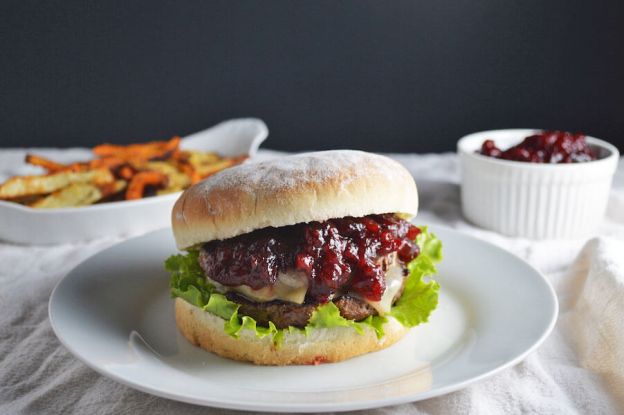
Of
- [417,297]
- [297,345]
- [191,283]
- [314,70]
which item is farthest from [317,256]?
[314,70]

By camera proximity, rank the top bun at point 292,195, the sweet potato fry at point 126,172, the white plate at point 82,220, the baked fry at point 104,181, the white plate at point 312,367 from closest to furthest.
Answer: the white plate at point 312,367 → the top bun at point 292,195 → the white plate at point 82,220 → the baked fry at point 104,181 → the sweet potato fry at point 126,172

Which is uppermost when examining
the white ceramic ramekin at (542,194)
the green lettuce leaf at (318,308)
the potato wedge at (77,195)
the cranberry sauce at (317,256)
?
the cranberry sauce at (317,256)

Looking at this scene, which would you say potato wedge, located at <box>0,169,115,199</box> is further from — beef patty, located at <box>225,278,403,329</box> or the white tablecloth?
beef patty, located at <box>225,278,403,329</box>

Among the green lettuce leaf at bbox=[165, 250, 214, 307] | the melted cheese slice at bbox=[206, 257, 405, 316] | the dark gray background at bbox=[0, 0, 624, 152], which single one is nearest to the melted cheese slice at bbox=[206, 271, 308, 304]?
the melted cheese slice at bbox=[206, 257, 405, 316]

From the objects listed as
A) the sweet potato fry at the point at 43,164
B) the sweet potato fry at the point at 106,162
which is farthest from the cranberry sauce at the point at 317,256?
the sweet potato fry at the point at 43,164

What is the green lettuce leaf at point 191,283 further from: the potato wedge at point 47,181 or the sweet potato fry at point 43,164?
the sweet potato fry at point 43,164

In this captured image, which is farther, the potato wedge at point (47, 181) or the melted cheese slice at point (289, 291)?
the potato wedge at point (47, 181)

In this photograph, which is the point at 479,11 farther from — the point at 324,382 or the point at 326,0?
the point at 324,382
